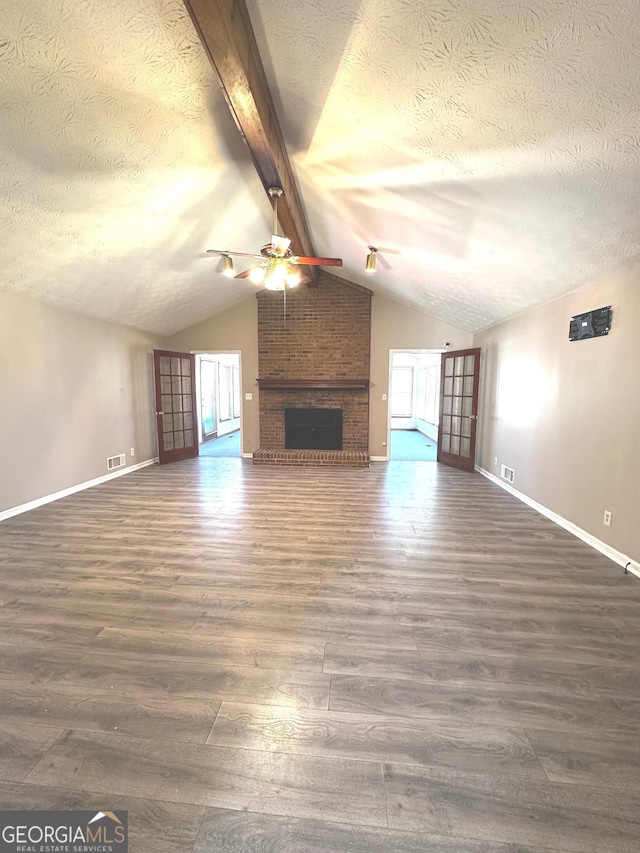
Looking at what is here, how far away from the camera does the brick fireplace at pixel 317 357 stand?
6.10 meters

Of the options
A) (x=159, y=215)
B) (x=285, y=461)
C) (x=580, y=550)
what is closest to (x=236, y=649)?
(x=580, y=550)

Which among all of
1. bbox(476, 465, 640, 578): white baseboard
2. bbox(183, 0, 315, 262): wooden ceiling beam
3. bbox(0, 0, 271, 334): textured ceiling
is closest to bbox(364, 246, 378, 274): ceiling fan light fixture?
bbox(183, 0, 315, 262): wooden ceiling beam

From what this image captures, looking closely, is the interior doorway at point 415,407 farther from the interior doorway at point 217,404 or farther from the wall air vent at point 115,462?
the wall air vent at point 115,462

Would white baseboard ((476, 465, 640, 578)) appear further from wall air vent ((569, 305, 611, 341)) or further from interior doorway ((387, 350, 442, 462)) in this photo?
interior doorway ((387, 350, 442, 462))

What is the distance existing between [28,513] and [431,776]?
428cm

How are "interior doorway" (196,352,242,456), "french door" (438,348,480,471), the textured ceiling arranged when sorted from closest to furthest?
the textured ceiling
"french door" (438,348,480,471)
"interior doorway" (196,352,242,456)

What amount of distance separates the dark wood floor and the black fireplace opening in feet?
11.1

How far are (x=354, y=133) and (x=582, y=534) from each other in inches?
145

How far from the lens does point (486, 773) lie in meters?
1.19

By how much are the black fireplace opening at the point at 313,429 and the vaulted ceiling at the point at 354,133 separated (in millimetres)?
3242

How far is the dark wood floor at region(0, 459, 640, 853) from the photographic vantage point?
3.51ft

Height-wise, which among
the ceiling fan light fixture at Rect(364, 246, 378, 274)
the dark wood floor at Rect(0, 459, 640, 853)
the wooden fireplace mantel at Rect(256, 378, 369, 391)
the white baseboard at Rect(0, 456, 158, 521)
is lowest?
the dark wood floor at Rect(0, 459, 640, 853)

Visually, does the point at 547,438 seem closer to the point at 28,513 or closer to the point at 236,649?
the point at 236,649

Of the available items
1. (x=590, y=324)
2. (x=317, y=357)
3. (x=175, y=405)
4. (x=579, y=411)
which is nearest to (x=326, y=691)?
(x=579, y=411)
